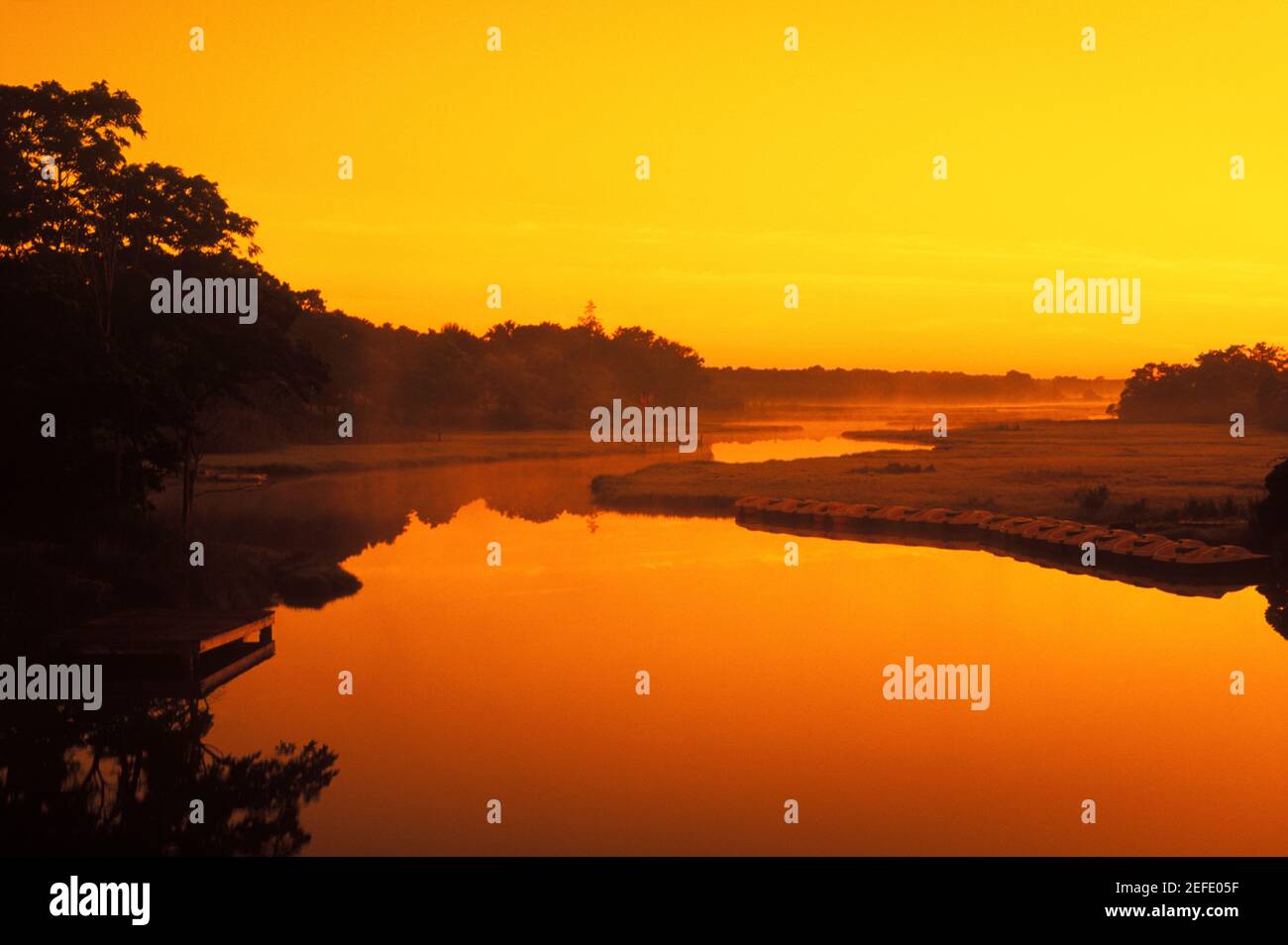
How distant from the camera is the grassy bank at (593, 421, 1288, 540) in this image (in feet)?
192

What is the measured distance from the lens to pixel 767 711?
27.9 metres

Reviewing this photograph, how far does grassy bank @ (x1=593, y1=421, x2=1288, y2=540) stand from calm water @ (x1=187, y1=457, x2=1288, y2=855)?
11.8 metres

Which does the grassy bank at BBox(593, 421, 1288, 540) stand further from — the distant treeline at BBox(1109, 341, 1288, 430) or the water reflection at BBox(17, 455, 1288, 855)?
the distant treeline at BBox(1109, 341, 1288, 430)

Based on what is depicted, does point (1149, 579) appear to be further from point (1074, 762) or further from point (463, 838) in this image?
point (463, 838)

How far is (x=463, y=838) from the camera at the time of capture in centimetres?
1972

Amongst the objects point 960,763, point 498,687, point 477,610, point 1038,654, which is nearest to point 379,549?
point 477,610

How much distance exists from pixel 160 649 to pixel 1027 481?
57236mm

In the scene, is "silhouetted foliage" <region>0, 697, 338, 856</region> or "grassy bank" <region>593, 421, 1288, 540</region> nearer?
"silhouetted foliage" <region>0, 697, 338, 856</region>

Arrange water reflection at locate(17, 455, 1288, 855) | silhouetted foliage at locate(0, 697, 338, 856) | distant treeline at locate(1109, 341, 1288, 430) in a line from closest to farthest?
silhouetted foliage at locate(0, 697, 338, 856) → water reflection at locate(17, 455, 1288, 855) → distant treeline at locate(1109, 341, 1288, 430)

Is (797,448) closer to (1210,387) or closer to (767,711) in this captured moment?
(1210,387)

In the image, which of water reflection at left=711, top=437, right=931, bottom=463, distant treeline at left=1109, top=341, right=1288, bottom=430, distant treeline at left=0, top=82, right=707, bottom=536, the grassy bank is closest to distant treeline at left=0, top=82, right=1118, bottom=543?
distant treeline at left=0, top=82, right=707, bottom=536

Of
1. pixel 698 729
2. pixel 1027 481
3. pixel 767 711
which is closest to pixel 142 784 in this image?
pixel 698 729

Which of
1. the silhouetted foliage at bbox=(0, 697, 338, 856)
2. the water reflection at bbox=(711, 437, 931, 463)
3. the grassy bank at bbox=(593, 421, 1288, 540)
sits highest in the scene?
the water reflection at bbox=(711, 437, 931, 463)

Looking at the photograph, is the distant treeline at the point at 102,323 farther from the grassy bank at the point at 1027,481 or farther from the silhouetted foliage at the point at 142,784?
the grassy bank at the point at 1027,481
